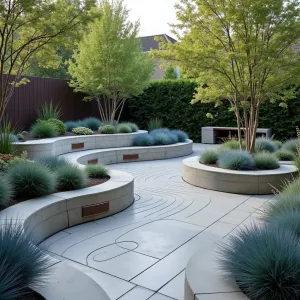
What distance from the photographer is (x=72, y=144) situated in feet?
27.4

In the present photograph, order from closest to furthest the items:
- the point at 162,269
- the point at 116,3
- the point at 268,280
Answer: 1. the point at 268,280
2. the point at 162,269
3. the point at 116,3

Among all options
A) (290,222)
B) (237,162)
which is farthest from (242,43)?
(290,222)

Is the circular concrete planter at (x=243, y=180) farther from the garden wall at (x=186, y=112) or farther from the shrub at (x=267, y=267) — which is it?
the garden wall at (x=186, y=112)

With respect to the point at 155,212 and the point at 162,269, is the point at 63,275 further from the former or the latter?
the point at 155,212

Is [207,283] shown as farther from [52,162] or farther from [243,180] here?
[243,180]

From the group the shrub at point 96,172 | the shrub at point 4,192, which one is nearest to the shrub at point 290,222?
the shrub at point 4,192

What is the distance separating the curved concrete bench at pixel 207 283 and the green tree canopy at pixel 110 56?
8.76 m

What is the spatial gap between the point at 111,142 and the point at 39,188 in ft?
18.5

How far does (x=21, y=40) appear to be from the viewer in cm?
675

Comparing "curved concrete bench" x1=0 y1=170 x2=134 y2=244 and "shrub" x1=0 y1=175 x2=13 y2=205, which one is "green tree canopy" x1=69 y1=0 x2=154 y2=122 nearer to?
"curved concrete bench" x1=0 y1=170 x2=134 y2=244

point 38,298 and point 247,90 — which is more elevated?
point 247,90

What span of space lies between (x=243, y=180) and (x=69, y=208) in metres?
3.06

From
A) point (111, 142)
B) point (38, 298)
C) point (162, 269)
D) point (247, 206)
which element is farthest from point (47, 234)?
point (111, 142)

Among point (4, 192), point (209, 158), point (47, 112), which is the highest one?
point (47, 112)
